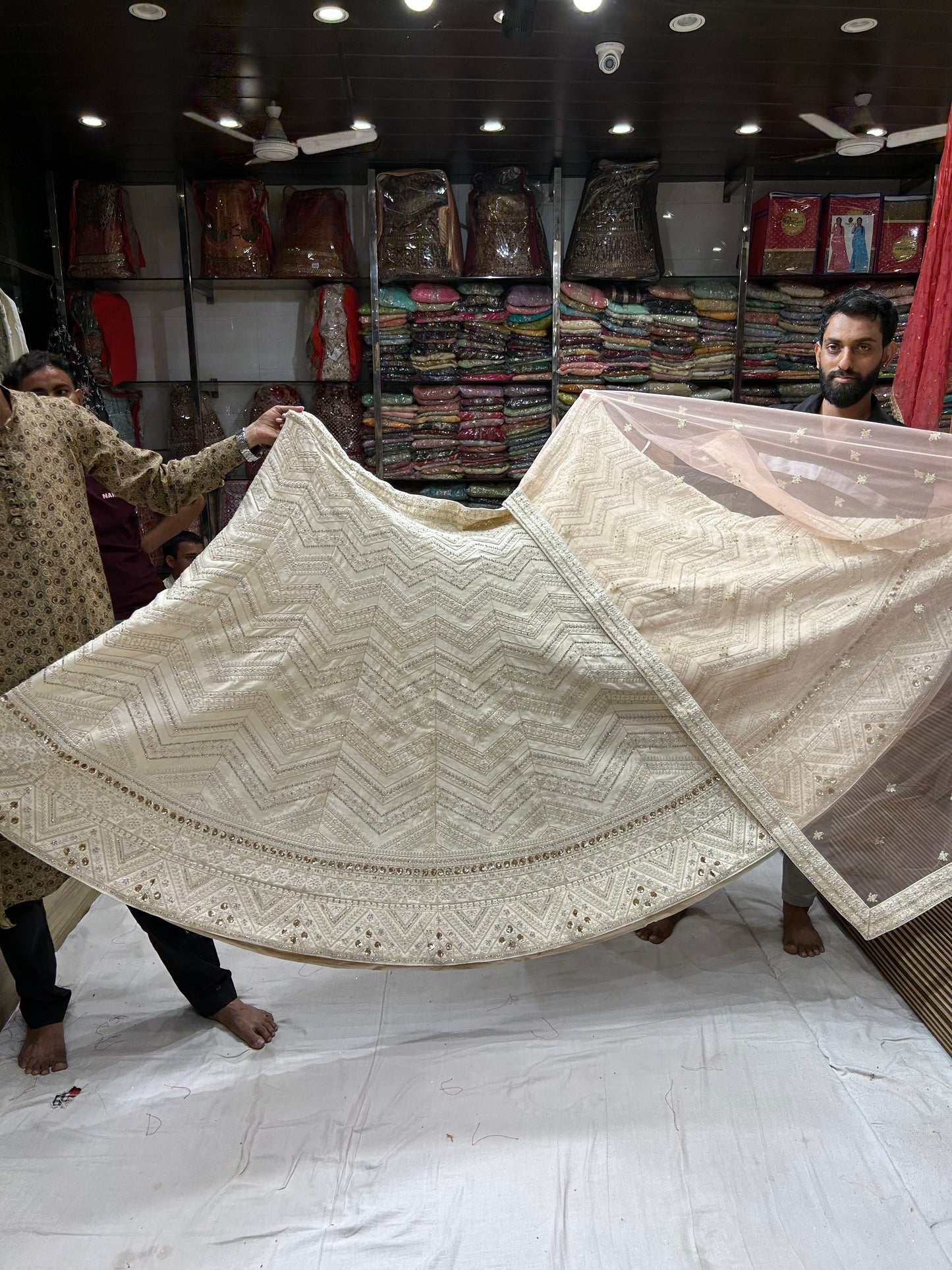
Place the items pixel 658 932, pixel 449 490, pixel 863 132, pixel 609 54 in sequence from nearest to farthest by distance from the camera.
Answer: pixel 658 932 → pixel 609 54 → pixel 863 132 → pixel 449 490

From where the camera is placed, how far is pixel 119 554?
218 cm

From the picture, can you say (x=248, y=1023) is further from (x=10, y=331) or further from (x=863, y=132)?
(x=863, y=132)

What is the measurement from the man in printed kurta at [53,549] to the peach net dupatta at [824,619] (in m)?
0.77

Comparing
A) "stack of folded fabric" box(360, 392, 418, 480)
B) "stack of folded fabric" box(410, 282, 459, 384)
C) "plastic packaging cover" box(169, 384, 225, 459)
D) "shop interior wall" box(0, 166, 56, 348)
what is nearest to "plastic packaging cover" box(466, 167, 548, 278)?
"stack of folded fabric" box(410, 282, 459, 384)

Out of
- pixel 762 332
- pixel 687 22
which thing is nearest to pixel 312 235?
pixel 687 22

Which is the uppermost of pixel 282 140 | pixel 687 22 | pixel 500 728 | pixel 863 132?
pixel 687 22

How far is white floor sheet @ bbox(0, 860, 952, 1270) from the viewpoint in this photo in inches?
53.3

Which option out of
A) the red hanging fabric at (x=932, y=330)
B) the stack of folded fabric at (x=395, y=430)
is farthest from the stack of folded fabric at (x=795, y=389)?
the red hanging fabric at (x=932, y=330)

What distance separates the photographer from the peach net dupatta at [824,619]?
61.1 inches

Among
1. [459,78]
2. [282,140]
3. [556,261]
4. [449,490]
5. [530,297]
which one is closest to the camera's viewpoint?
[459,78]

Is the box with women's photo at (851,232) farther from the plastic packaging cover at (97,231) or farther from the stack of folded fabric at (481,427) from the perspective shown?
the plastic packaging cover at (97,231)

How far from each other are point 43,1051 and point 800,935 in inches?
66.8

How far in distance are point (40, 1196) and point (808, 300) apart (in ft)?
→ 14.9

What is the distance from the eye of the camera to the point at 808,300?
4258mm
